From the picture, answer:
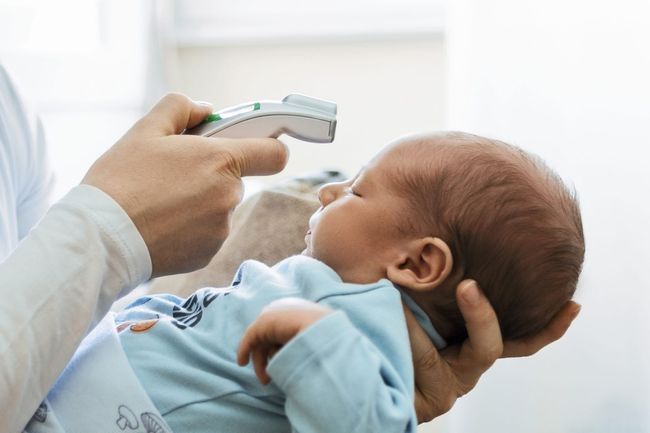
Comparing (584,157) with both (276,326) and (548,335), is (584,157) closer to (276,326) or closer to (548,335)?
(548,335)

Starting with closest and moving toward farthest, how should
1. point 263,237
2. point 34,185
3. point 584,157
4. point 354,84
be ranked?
point 34,185
point 263,237
point 584,157
point 354,84

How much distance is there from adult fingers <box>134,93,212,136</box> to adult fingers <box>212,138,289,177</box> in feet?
0.17

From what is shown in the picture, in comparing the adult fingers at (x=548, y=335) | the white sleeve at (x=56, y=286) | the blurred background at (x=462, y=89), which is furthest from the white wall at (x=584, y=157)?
the white sleeve at (x=56, y=286)

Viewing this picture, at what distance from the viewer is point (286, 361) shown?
27.8 inches

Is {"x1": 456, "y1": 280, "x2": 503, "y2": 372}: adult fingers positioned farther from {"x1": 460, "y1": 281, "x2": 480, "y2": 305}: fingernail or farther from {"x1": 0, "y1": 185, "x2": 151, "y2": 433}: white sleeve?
{"x1": 0, "y1": 185, "x2": 151, "y2": 433}: white sleeve

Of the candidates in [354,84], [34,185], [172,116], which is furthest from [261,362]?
[354,84]

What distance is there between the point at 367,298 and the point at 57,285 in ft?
0.91

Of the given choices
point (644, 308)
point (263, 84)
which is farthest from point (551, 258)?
point (263, 84)

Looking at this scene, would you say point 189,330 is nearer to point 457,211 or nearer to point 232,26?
point 457,211

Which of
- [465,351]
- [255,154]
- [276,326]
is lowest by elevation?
[465,351]

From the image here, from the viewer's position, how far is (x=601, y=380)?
1.82 meters

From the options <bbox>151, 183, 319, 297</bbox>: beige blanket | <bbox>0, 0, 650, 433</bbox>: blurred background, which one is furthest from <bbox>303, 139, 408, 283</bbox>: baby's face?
<bbox>0, 0, 650, 433</bbox>: blurred background

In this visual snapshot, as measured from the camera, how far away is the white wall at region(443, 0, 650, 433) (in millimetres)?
1753

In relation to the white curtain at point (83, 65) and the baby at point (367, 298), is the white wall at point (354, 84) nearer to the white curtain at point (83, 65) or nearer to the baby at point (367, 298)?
the white curtain at point (83, 65)
